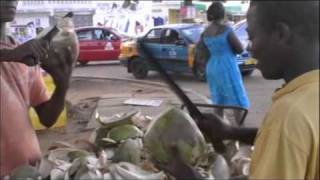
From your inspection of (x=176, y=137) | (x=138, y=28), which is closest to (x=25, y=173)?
(x=176, y=137)

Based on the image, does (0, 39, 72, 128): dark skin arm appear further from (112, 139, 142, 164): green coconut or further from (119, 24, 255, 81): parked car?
(119, 24, 255, 81): parked car

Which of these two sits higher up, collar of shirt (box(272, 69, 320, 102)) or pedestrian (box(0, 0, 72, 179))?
collar of shirt (box(272, 69, 320, 102))

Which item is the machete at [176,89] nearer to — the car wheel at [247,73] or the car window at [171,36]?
the car window at [171,36]

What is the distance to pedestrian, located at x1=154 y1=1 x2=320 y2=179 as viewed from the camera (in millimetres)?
1161

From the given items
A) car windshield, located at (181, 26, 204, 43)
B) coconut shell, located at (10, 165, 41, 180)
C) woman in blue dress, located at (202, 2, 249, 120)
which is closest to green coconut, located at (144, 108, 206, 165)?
coconut shell, located at (10, 165, 41, 180)

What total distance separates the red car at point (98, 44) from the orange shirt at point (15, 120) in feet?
58.1

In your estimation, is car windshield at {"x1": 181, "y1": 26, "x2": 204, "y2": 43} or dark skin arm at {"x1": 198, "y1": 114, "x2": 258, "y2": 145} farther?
car windshield at {"x1": 181, "y1": 26, "x2": 204, "y2": 43}

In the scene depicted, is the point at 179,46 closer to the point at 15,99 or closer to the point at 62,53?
the point at 15,99

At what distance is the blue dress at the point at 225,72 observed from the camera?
6824 mm

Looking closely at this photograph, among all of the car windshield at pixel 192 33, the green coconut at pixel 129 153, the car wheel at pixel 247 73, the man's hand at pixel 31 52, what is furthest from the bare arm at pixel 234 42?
the car wheel at pixel 247 73

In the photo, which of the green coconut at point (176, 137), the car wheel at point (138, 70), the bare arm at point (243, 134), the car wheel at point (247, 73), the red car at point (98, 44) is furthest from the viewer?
the red car at point (98, 44)

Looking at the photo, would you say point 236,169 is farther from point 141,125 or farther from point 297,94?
point 297,94

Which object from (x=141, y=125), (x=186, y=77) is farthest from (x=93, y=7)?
(x=141, y=125)

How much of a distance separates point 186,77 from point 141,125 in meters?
12.5
